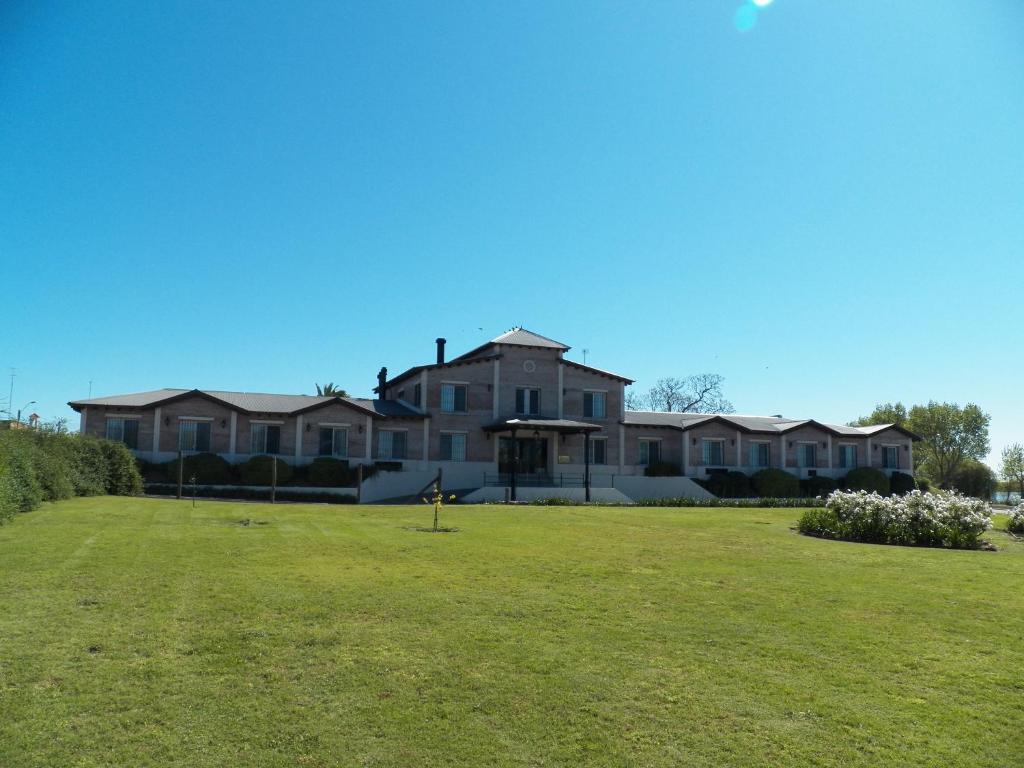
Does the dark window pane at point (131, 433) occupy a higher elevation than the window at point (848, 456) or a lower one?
higher

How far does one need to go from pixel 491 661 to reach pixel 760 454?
4383 cm

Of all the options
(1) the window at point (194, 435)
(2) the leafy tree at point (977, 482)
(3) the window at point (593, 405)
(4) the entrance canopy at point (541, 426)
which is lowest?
(2) the leafy tree at point (977, 482)

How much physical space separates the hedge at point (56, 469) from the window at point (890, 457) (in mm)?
45396

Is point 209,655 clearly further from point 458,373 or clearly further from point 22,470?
point 458,373

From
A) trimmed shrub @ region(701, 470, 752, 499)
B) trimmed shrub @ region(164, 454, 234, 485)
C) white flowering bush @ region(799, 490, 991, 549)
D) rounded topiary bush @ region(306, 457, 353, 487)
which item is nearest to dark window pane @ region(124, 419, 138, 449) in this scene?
trimmed shrub @ region(164, 454, 234, 485)

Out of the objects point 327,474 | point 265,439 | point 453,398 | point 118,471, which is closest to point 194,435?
point 265,439

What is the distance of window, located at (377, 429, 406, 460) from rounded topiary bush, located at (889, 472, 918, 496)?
31674mm

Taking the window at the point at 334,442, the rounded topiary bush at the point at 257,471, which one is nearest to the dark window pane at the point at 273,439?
the rounded topiary bush at the point at 257,471

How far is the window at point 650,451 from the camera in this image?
1781 inches

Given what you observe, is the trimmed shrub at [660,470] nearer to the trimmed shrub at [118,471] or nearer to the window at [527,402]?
the window at [527,402]

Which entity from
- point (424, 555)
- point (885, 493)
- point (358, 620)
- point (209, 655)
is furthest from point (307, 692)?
point (885, 493)

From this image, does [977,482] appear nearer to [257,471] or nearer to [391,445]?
[391,445]

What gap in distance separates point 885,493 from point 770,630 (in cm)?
4469

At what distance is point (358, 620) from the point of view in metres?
7.66
